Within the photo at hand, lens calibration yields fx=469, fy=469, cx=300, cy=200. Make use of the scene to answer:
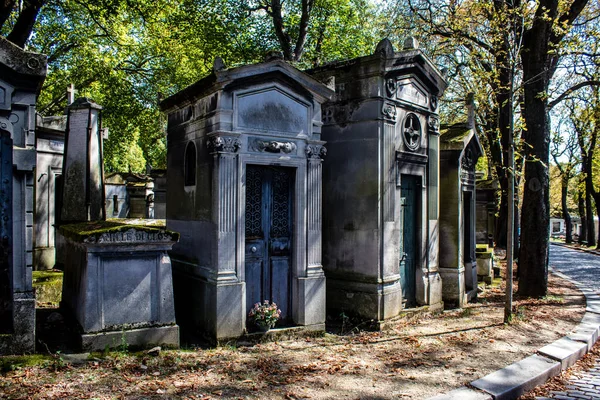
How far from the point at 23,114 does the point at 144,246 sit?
210 cm

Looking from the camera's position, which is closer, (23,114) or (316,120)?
(23,114)

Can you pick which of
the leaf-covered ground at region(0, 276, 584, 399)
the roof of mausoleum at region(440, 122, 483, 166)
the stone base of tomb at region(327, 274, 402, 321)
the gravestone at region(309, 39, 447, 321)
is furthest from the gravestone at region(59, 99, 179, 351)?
the roof of mausoleum at region(440, 122, 483, 166)

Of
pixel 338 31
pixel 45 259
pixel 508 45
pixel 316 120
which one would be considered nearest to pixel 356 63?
pixel 316 120

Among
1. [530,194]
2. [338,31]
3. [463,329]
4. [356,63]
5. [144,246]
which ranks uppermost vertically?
[338,31]

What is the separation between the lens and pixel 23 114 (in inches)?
219

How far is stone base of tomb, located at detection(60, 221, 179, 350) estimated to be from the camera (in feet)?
18.5

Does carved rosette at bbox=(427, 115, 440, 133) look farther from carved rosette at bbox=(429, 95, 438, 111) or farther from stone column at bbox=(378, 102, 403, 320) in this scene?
stone column at bbox=(378, 102, 403, 320)

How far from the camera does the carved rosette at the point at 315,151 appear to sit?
7137 millimetres

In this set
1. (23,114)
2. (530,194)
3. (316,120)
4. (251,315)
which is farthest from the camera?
(530,194)

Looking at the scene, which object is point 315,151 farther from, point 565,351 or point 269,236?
point 565,351

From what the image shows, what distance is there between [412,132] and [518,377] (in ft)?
14.8

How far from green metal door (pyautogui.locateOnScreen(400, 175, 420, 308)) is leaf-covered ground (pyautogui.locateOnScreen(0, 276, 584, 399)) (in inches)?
36.4

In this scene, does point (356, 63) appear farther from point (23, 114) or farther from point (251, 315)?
point (23, 114)

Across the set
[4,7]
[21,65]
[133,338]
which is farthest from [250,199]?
[4,7]
